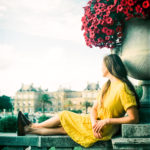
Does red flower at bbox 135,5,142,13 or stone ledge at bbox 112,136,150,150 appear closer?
stone ledge at bbox 112,136,150,150

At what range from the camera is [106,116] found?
88.3 inches

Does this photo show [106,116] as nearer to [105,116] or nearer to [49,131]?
[105,116]

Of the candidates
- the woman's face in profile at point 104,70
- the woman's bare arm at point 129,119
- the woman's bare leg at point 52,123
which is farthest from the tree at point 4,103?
the woman's bare arm at point 129,119

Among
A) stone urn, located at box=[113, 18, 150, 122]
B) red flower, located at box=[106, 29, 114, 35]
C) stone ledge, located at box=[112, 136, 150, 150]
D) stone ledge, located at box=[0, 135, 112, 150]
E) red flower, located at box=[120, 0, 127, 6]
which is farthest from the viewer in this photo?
red flower, located at box=[106, 29, 114, 35]

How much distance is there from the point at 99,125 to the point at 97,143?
218 millimetres

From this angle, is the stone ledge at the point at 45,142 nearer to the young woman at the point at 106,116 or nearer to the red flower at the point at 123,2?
the young woman at the point at 106,116

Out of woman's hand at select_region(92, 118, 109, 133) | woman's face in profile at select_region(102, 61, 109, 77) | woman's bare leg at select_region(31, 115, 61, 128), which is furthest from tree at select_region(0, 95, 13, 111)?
woman's hand at select_region(92, 118, 109, 133)

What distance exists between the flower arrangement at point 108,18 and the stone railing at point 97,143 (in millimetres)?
1175

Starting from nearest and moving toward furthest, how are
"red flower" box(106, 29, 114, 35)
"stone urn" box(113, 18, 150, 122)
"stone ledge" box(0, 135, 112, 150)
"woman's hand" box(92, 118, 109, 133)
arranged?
"woman's hand" box(92, 118, 109, 133), "stone ledge" box(0, 135, 112, 150), "stone urn" box(113, 18, 150, 122), "red flower" box(106, 29, 114, 35)

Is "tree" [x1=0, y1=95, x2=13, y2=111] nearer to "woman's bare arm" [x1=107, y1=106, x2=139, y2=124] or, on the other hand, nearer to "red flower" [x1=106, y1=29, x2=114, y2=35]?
"red flower" [x1=106, y1=29, x2=114, y2=35]

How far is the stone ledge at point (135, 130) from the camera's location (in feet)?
6.66

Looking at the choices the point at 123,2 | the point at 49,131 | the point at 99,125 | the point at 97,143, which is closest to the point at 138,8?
the point at 123,2

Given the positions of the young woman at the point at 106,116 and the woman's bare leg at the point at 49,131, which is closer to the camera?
the young woman at the point at 106,116

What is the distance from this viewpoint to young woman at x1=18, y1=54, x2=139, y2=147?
2125 millimetres
